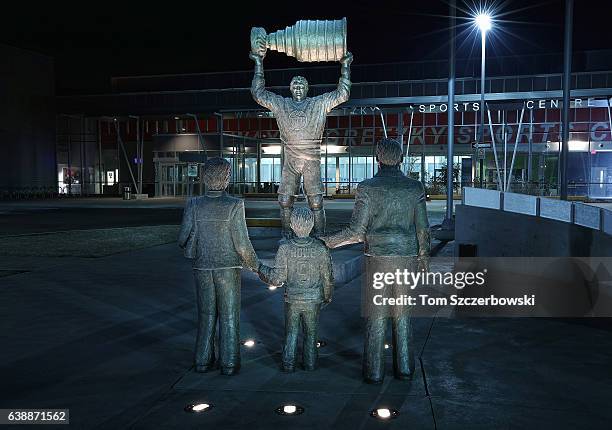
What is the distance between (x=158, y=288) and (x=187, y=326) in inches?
90.8

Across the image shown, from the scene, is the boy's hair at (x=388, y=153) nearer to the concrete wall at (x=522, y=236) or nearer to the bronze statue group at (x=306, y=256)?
the bronze statue group at (x=306, y=256)

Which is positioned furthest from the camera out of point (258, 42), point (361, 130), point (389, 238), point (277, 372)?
point (361, 130)

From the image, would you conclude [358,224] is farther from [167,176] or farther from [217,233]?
[167,176]

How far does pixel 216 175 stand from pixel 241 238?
545 mm

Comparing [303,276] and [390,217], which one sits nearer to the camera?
[390,217]

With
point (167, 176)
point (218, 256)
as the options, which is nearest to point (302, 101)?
point (218, 256)

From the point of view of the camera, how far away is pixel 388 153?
15.1 feet

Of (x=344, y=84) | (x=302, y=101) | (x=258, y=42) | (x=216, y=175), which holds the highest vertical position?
(x=258, y=42)

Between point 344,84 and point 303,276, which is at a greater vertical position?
point 344,84

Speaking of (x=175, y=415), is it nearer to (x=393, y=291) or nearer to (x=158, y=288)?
(x=393, y=291)

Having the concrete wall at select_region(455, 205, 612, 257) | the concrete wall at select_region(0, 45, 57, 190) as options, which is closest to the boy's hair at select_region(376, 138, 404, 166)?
the concrete wall at select_region(455, 205, 612, 257)

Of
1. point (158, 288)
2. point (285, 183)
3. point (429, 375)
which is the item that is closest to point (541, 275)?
point (285, 183)

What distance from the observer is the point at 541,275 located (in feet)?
30.2

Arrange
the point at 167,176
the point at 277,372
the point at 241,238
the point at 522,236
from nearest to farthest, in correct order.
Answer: the point at 241,238 < the point at 277,372 < the point at 522,236 < the point at 167,176
